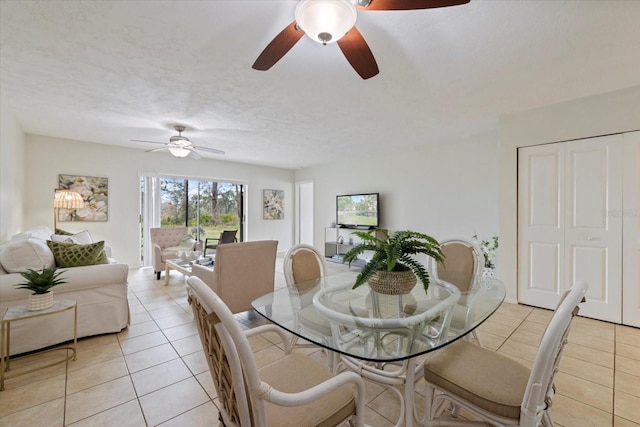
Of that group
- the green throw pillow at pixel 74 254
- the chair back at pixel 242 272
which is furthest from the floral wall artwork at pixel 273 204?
the green throw pillow at pixel 74 254

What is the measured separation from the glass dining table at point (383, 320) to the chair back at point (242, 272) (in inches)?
32.8

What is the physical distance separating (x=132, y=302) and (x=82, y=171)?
295 centimetres

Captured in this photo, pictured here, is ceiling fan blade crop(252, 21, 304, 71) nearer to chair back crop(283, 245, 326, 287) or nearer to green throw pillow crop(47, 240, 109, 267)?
chair back crop(283, 245, 326, 287)

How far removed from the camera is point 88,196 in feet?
15.9

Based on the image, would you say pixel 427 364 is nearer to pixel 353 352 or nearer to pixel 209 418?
pixel 353 352

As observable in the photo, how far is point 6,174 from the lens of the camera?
3207mm

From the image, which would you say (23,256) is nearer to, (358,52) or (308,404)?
(308,404)

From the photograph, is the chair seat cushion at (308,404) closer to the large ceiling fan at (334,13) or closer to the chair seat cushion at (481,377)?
the chair seat cushion at (481,377)

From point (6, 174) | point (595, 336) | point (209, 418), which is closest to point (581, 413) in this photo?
point (595, 336)

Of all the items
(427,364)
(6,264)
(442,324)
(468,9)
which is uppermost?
(468,9)

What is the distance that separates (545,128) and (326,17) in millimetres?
3185

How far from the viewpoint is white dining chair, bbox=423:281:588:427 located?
0.92 meters

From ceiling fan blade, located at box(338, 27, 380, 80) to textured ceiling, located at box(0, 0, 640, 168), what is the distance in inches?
11.0

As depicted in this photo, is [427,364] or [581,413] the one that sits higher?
[427,364]
